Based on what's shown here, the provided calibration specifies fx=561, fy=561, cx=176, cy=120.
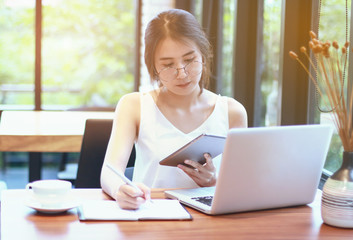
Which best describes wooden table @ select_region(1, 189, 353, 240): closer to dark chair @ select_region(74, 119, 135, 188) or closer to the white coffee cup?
the white coffee cup

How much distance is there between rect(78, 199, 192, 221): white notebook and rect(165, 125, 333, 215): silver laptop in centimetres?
6

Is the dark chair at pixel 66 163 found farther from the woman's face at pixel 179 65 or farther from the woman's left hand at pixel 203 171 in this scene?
the woman's left hand at pixel 203 171

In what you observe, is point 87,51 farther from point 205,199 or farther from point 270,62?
point 205,199

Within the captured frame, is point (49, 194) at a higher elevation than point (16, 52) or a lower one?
lower

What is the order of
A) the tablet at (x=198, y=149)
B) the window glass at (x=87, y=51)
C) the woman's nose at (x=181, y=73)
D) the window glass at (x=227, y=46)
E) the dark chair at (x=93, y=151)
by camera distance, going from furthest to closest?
the window glass at (x=87, y=51) → the window glass at (x=227, y=46) → the dark chair at (x=93, y=151) → the woman's nose at (x=181, y=73) → the tablet at (x=198, y=149)

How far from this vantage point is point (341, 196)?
1379 millimetres

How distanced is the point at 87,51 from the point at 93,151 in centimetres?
475

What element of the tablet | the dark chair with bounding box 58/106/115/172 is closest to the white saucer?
the tablet

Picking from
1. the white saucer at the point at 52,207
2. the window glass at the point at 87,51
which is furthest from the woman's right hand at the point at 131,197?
the window glass at the point at 87,51

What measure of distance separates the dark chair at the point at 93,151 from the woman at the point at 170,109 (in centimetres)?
36

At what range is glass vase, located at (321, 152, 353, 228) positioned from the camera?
138 centimetres

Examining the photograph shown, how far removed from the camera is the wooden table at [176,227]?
1314 millimetres

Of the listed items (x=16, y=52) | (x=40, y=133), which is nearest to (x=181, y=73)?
(x=40, y=133)

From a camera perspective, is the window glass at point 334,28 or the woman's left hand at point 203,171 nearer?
the woman's left hand at point 203,171
